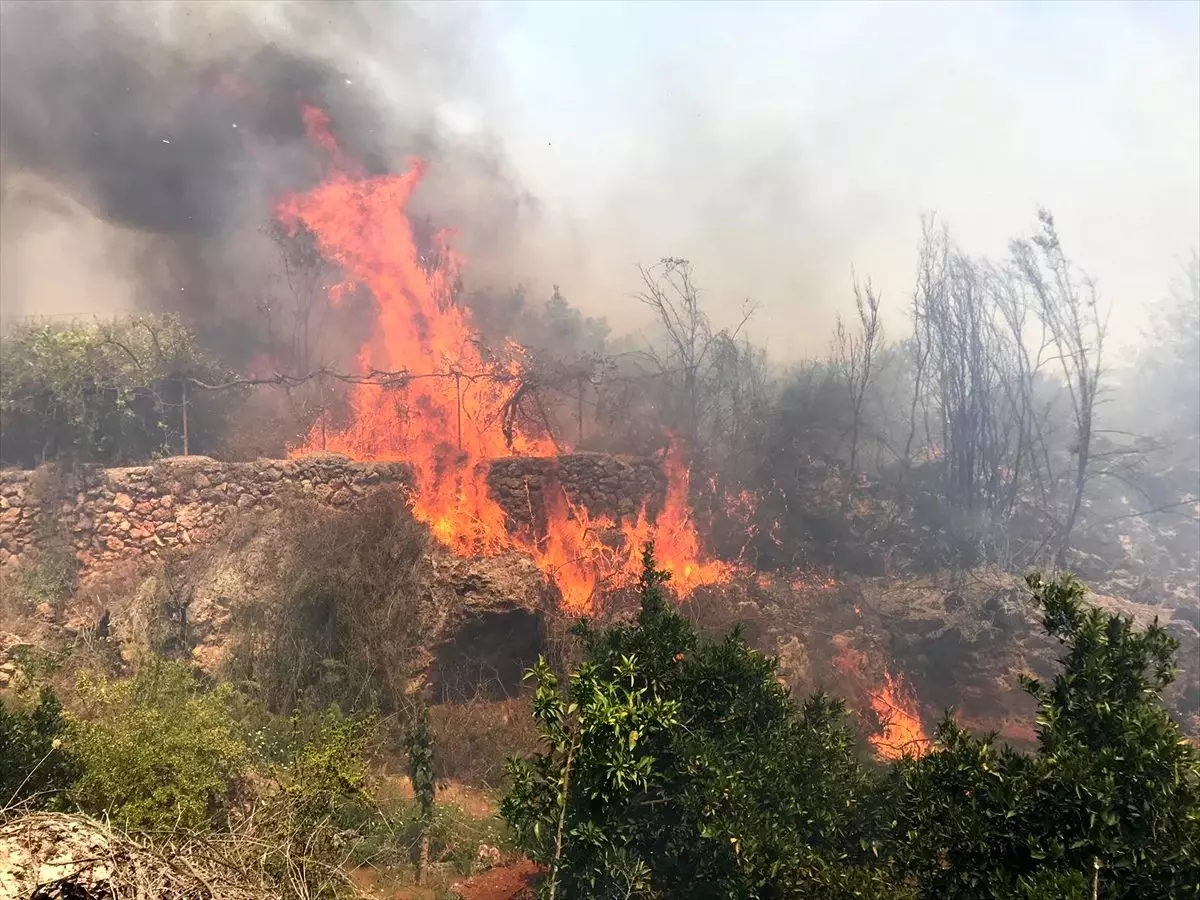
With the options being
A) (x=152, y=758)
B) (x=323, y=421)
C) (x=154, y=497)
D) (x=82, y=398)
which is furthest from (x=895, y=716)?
(x=82, y=398)

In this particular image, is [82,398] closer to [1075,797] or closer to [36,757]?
[36,757]

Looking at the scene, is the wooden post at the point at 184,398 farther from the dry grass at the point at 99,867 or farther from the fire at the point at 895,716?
the fire at the point at 895,716

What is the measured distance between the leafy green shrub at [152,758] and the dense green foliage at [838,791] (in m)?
4.36

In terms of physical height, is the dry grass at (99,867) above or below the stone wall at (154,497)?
below

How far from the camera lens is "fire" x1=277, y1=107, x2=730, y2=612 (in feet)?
66.6

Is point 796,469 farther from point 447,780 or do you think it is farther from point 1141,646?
point 1141,646

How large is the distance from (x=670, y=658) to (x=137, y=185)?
94.2ft

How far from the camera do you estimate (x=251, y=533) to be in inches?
734

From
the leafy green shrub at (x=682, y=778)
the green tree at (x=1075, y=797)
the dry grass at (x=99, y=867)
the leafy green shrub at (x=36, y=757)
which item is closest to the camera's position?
the green tree at (x=1075, y=797)

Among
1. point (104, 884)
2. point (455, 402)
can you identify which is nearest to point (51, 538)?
point (455, 402)

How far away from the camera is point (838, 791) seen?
287 inches

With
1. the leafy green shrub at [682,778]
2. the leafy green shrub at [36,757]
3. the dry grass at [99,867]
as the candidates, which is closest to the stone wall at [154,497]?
the leafy green shrub at [36,757]

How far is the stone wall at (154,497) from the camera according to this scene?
1898 cm

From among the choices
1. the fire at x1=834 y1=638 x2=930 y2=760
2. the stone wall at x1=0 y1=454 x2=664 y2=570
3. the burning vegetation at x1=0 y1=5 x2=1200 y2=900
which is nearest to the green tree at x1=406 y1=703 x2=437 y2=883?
the burning vegetation at x1=0 y1=5 x2=1200 y2=900
